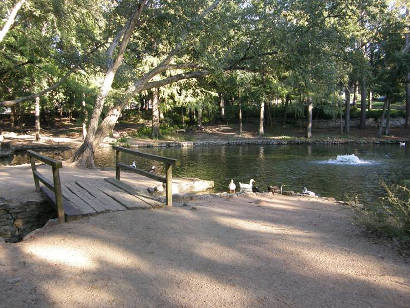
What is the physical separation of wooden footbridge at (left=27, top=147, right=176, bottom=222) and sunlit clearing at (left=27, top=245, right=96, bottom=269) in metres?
1.27

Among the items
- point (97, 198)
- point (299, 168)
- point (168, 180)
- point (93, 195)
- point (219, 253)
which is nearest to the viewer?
point (219, 253)

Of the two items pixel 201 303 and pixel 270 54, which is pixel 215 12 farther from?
pixel 201 303

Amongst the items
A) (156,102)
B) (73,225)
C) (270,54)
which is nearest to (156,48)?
(270,54)

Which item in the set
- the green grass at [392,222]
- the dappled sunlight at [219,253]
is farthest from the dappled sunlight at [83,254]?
the green grass at [392,222]

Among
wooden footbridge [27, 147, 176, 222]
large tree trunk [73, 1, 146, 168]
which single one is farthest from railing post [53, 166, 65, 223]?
large tree trunk [73, 1, 146, 168]

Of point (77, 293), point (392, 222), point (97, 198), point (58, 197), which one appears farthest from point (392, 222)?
point (97, 198)

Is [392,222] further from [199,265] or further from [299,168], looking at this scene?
[299,168]

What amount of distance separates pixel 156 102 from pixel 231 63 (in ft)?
59.7

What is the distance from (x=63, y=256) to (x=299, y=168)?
15.2 m

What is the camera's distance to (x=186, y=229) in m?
5.72

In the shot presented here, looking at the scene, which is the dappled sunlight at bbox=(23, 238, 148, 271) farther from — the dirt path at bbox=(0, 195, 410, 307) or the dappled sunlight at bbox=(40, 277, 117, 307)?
the dappled sunlight at bbox=(40, 277, 117, 307)

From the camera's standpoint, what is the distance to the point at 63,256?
4477 millimetres

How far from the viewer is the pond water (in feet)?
45.7

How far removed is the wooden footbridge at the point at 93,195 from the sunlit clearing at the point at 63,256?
1273 mm
